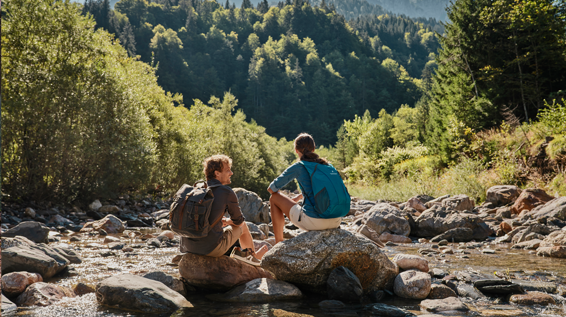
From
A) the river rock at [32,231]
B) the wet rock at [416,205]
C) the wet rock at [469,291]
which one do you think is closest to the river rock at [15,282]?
the river rock at [32,231]

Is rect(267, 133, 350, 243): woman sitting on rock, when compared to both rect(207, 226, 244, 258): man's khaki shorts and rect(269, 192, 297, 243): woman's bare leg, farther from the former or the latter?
rect(207, 226, 244, 258): man's khaki shorts

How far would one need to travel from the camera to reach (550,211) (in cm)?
1030

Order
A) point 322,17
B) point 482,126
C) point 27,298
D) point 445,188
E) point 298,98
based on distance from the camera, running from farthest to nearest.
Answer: point 322,17 → point 298,98 → point 482,126 → point 445,188 → point 27,298

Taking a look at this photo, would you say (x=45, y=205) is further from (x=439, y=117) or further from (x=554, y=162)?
(x=439, y=117)

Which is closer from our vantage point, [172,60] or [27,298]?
[27,298]

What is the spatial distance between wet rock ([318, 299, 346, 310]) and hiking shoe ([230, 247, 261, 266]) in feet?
4.26

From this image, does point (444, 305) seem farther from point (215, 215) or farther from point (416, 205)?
point (416, 205)

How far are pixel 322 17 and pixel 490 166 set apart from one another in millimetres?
142002

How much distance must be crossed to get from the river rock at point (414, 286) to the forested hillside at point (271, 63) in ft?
300

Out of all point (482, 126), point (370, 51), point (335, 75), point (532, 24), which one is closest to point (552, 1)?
point (532, 24)

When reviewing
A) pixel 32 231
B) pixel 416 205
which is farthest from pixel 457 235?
pixel 32 231

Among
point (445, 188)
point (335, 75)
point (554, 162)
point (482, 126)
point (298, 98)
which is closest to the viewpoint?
point (554, 162)

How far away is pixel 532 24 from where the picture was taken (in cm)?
2155

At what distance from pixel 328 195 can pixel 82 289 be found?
10.9 ft
